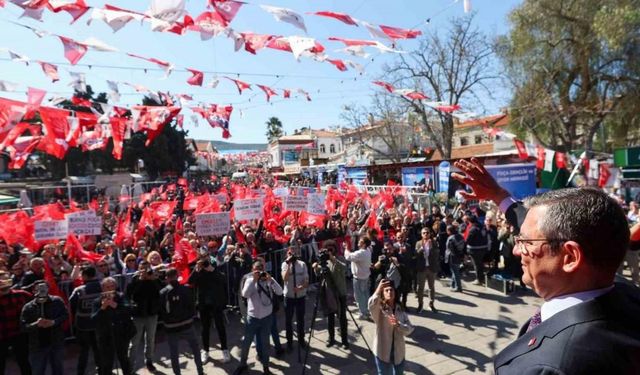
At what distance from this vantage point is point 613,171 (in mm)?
18219

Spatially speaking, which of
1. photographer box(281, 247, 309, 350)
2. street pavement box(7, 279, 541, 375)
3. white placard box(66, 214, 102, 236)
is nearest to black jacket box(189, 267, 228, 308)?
street pavement box(7, 279, 541, 375)

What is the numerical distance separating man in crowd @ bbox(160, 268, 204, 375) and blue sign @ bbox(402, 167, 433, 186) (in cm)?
2014

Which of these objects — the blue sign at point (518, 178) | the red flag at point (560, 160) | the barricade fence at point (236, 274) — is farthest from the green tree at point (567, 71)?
the barricade fence at point (236, 274)

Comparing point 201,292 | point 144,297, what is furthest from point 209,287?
point 144,297

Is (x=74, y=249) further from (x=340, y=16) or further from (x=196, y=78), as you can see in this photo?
(x=340, y=16)

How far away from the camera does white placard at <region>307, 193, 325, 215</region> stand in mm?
11758

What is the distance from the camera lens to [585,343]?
1069mm

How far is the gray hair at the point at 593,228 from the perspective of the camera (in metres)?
1.28

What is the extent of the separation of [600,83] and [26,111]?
2552 cm

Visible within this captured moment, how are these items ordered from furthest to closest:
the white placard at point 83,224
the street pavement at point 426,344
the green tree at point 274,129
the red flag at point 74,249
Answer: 1. the green tree at point 274,129
2. the white placard at point 83,224
3. the red flag at point 74,249
4. the street pavement at point 426,344

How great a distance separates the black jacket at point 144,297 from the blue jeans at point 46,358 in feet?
3.66

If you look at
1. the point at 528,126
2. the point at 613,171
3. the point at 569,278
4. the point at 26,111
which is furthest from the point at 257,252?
the point at 528,126

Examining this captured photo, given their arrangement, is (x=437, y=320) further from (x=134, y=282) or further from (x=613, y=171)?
(x=613, y=171)

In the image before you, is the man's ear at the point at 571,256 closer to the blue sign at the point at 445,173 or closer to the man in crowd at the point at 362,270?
the man in crowd at the point at 362,270
